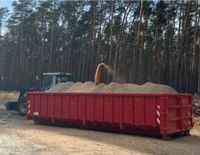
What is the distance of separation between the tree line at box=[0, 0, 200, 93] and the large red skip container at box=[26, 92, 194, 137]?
68.7 ft

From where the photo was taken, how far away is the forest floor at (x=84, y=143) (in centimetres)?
1129

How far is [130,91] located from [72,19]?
40.6 m

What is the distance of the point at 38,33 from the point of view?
205 ft

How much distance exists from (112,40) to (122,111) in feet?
109

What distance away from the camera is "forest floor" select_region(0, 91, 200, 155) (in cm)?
1129

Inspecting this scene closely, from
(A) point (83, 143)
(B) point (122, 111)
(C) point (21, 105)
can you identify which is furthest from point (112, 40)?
(A) point (83, 143)

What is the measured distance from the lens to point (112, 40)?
4778cm

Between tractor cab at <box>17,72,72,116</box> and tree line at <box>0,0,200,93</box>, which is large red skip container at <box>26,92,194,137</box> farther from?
tree line at <box>0,0,200,93</box>

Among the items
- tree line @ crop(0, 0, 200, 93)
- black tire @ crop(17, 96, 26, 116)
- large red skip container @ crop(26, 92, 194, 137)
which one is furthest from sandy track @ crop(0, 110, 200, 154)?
tree line @ crop(0, 0, 200, 93)

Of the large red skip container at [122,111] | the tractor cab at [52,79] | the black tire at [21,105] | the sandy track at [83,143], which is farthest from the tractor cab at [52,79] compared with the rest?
the sandy track at [83,143]

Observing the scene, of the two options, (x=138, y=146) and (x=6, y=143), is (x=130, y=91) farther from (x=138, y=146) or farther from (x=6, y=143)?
(x=6, y=143)

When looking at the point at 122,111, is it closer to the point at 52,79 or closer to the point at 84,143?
the point at 84,143

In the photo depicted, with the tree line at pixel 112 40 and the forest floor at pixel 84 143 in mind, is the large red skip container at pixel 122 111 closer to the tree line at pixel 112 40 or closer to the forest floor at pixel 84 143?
the forest floor at pixel 84 143

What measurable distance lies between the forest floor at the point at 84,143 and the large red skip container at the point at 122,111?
387 mm
